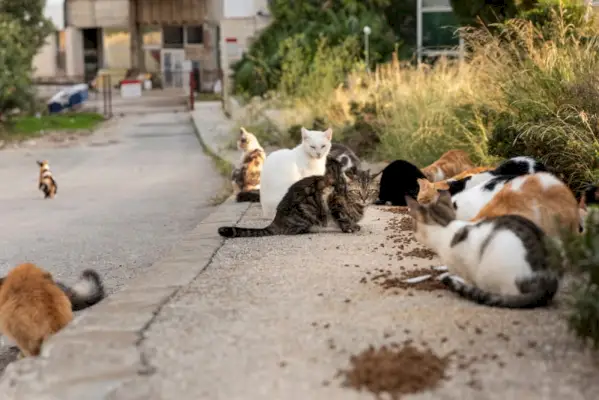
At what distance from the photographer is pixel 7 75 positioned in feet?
82.3

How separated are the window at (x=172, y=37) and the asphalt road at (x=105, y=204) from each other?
25.3 meters

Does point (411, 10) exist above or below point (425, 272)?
above

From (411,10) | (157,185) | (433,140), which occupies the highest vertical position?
(411,10)

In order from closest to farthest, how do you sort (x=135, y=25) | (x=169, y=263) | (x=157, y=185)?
(x=169, y=263)
(x=157, y=185)
(x=135, y=25)

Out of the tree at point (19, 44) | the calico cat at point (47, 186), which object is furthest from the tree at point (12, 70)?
the calico cat at point (47, 186)

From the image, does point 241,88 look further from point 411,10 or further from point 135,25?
point 135,25

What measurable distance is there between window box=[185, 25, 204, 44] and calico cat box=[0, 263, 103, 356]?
1687 inches

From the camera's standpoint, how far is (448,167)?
28.6ft

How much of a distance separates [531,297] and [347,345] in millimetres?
987

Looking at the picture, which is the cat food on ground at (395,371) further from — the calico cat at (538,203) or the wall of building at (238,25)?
the wall of building at (238,25)

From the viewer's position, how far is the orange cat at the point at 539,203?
526cm

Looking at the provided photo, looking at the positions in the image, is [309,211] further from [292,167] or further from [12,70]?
[12,70]

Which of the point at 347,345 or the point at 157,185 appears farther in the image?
the point at 157,185

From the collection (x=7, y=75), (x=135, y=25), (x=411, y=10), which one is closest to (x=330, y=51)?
(x=411, y=10)
